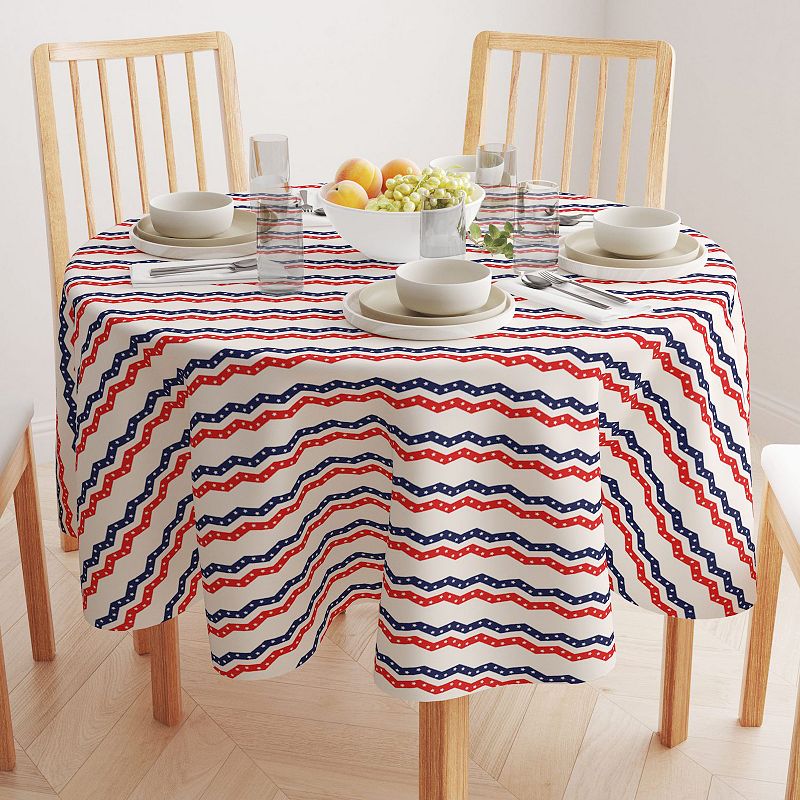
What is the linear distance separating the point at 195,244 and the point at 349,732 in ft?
2.96

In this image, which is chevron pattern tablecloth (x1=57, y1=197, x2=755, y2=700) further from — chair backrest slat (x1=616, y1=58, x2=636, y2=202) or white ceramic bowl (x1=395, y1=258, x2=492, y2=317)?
chair backrest slat (x1=616, y1=58, x2=636, y2=202)

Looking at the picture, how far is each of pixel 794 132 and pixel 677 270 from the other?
148 cm

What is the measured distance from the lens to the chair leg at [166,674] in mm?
1739

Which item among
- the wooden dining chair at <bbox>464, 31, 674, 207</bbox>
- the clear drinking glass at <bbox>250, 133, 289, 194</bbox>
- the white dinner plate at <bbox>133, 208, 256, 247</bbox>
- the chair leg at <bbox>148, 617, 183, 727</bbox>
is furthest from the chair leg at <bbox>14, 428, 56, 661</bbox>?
the wooden dining chair at <bbox>464, 31, 674, 207</bbox>

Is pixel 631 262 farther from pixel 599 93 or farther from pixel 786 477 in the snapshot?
pixel 599 93

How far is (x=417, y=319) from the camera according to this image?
1295mm

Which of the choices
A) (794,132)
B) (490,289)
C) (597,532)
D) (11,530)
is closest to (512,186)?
(490,289)

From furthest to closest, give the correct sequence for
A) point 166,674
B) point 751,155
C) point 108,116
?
point 751,155
point 108,116
point 166,674

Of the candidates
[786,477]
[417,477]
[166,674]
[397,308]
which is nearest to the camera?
[417,477]

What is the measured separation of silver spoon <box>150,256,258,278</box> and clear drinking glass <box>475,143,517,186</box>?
44 centimetres

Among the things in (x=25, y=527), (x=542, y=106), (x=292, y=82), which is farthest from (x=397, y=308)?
(x=292, y=82)

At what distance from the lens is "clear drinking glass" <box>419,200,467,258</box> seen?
1.43 m

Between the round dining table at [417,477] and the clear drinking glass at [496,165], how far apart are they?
318 millimetres

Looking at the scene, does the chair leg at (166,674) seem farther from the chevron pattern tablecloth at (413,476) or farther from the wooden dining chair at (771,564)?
the wooden dining chair at (771,564)
